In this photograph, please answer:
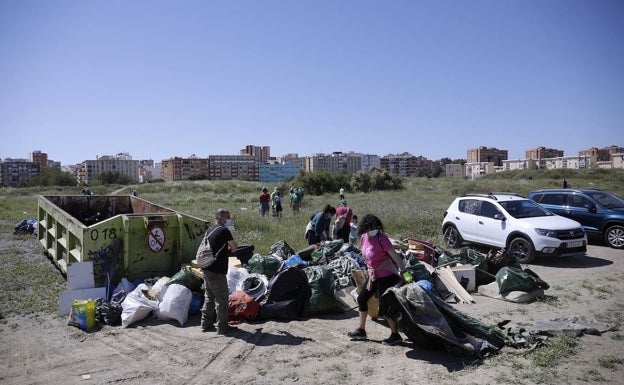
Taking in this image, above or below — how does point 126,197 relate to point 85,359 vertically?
above

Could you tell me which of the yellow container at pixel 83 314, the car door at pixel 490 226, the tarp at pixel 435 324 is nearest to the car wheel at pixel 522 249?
the car door at pixel 490 226

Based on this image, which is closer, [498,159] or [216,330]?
[216,330]

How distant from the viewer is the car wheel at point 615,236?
1166cm

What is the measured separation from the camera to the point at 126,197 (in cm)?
1273

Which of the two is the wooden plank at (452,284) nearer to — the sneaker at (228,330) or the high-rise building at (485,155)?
the sneaker at (228,330)

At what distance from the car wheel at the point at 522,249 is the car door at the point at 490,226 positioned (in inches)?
9.8

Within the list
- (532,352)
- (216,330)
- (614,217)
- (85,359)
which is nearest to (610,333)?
(532,352)

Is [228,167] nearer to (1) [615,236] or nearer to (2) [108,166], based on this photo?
(2) [108,166]

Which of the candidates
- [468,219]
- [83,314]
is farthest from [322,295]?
[468,219]

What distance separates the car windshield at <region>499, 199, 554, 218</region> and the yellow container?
30.6ft

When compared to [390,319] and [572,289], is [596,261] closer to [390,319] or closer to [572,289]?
[572,289]

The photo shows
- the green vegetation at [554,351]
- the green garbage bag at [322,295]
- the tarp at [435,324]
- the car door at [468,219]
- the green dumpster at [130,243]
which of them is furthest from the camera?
the car door at [468,219]

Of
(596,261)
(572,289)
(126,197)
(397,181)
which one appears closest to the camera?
(572,289)

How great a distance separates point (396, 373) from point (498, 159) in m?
167
